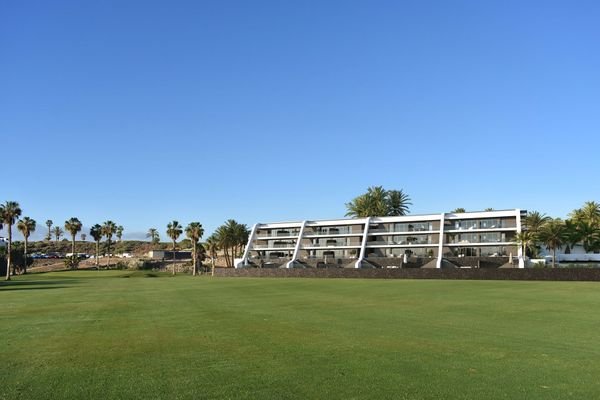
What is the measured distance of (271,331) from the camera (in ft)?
60.7

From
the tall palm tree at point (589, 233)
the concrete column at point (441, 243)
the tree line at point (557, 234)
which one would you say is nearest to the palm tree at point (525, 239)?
the tree line at point (557, 234)

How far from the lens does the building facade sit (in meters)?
100

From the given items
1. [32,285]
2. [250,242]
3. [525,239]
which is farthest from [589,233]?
[32,285]

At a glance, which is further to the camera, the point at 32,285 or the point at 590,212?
the point at 590,212

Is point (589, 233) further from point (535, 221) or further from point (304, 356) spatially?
point (304, 356)

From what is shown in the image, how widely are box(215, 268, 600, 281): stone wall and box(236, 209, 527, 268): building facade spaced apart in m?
18.5

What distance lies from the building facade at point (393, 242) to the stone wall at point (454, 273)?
60.7 ft

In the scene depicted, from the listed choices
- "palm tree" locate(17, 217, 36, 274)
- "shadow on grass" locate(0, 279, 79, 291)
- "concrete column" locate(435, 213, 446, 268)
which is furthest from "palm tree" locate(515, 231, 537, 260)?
"palm tree" locate(17, 217, 36, 274)

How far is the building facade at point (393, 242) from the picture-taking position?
100 metres

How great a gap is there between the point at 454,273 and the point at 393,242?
38490mm

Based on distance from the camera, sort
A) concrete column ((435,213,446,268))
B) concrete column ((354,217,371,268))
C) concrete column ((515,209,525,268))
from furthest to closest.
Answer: concrete column ((354,217,371,268))
concrete column ((435,213,446,268))
concrete column ((515,209,525,268))

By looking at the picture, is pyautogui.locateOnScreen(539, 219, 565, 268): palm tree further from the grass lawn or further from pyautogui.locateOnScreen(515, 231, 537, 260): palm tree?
the grass lawn

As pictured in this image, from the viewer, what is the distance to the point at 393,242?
112 meters

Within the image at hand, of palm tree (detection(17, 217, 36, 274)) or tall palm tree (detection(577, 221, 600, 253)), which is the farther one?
palm tree (detection(17, 217, 36, 274))
